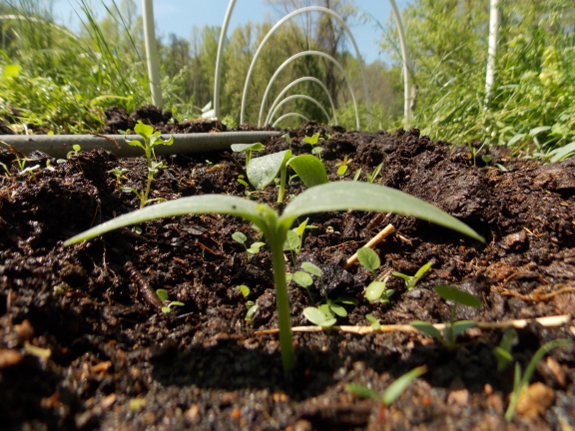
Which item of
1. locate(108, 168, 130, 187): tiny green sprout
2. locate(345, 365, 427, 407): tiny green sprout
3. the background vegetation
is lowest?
locate(345, 365, 427, 407): tiny green sprout

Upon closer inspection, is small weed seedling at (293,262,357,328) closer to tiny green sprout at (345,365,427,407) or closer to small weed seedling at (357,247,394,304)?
small weed seedling at (357,247,394,304)

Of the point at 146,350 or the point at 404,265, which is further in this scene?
the point at 404,265

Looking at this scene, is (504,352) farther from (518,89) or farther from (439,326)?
(518,89)

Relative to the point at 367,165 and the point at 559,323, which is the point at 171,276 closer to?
the point at 559,323

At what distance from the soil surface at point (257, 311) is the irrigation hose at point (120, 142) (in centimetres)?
10

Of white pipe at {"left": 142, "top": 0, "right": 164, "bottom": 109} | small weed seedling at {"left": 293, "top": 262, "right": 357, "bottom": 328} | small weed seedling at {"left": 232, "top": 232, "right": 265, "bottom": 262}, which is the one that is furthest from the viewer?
white pipe at {"left": 142, "top": 0, "right": 164, "bottom": 109}

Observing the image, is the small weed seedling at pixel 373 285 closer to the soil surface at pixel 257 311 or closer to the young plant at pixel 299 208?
the soil surface at pixel 257 311

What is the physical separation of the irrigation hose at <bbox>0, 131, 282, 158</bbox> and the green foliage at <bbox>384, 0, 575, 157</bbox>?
40.4 inches

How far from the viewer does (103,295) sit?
621 mm

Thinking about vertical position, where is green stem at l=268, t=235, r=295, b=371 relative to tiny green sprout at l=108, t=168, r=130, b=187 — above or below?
below

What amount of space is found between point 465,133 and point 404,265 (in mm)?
1221

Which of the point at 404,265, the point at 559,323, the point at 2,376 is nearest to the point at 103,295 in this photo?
the point at 2,376

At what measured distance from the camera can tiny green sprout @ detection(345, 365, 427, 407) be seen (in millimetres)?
318

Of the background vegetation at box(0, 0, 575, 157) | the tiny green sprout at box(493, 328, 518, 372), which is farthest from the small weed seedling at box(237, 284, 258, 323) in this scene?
the background vegetation at box(0, 0, 575, 157)
